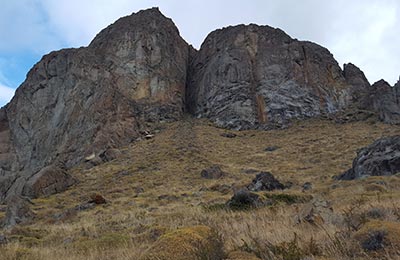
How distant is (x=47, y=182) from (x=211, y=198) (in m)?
16.4

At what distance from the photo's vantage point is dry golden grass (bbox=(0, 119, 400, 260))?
5.89 m

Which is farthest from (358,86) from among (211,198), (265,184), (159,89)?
(211,198)

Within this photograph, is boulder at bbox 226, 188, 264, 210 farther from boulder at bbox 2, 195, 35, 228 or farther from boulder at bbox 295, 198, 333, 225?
boulder at bbox 2, 195, 35, 228

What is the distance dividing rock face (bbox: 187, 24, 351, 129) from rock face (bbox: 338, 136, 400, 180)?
28746 millimetres

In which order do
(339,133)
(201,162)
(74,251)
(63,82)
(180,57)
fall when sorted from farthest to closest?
(180,57), (63,82), (339,133), (201,162), (74,251)

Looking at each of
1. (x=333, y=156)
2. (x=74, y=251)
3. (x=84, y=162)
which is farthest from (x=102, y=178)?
(x=74, y=251)

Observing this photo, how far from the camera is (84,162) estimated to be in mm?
39406

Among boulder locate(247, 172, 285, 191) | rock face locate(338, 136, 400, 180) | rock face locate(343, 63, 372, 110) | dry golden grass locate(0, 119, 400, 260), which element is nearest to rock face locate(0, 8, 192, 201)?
dry golden grass locate(0, 119, 400, 260)

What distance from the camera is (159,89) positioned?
58.5 m

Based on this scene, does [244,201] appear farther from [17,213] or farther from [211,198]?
[17,213]

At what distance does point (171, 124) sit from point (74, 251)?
45652 mm

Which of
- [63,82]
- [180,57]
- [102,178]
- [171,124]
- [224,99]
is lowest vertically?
[102,178]

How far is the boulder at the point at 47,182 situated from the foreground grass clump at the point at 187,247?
2674 centimetres

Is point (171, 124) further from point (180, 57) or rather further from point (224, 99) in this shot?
point (180, 57)
